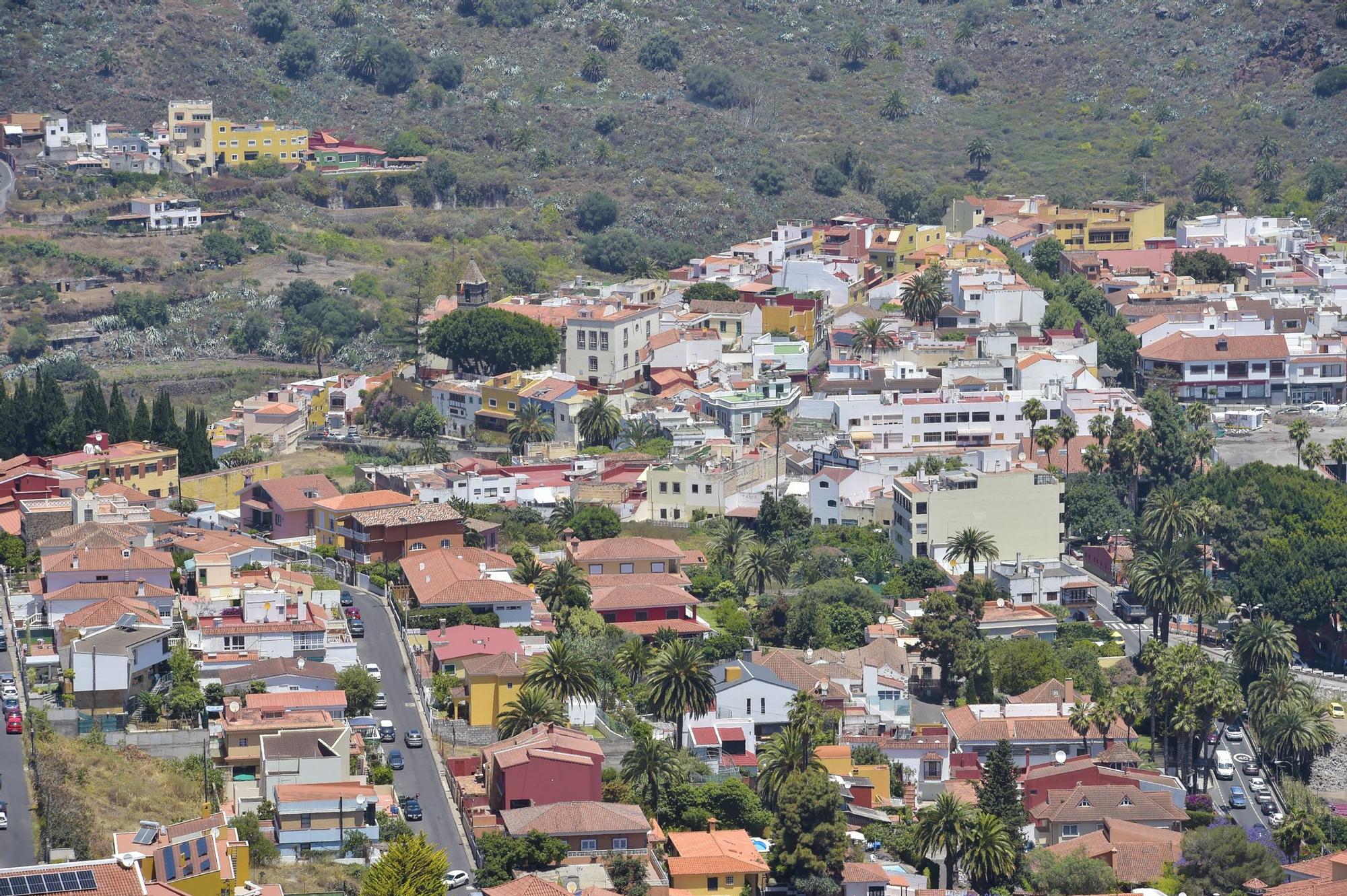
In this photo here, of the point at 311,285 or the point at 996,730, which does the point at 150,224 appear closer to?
the point at 311,285

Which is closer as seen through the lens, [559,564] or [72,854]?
[72,854]

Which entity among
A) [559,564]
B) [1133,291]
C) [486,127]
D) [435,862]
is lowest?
[435,862]

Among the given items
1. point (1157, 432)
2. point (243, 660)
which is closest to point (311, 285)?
point (1157, 432)

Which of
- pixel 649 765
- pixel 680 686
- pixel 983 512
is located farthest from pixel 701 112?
pixel 649 765

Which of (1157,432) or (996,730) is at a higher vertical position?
(1157,432)

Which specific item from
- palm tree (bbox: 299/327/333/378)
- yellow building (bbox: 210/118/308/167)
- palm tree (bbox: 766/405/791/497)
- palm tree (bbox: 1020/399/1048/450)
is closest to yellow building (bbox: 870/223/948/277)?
palm tree (bbox: 1020/399/1048/450)

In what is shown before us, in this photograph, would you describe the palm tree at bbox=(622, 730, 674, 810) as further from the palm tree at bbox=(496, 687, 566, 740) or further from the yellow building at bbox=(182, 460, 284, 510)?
the yellow building at bbox=(182, 460, 284, 510)

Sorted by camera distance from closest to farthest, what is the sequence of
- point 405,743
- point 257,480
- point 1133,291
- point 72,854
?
point 72,854, point 405,743, point 257,480, point 1133,291
